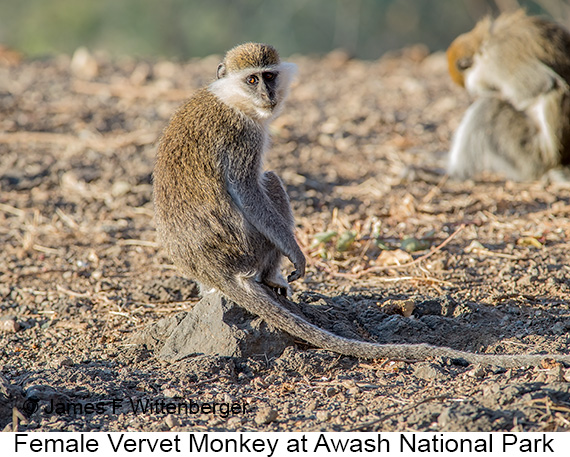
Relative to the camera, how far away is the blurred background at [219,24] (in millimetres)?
22219

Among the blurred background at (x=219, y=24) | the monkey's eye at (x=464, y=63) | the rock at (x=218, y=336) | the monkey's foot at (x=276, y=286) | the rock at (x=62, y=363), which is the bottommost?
the rock at (x=62, y=363)

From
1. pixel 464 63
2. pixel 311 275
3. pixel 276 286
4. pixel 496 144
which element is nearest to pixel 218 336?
pixel 276 286

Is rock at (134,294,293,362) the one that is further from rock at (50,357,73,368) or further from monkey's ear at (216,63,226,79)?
monkey's ear at (216,63,226,79)

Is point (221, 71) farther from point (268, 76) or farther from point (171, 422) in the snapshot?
point (171, 422)

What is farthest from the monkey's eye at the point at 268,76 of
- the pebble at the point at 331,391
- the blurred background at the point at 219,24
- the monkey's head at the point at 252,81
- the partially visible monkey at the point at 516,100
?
the blurred background at the point at 219,24

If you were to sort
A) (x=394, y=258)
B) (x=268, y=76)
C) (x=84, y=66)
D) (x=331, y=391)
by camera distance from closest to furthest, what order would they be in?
(x=331, y=391)
(x=268, y=76)
(x=394, y=258)
(x=84, y=66)

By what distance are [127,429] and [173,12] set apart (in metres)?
21.3

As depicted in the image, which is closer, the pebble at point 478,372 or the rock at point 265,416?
the rock at point 265,416

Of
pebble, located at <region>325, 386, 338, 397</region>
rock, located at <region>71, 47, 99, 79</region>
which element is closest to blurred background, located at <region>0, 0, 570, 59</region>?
rock, located at <region>71, 47, 99, 79</region>

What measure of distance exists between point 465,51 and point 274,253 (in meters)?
4.70

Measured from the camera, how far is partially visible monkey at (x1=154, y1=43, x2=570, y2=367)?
424 centimetres

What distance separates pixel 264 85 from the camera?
4.56 m

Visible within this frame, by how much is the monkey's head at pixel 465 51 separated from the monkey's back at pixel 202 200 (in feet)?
14.8

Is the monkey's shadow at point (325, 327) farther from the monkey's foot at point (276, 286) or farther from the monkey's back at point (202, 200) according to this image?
the monkey's back at point (202, 200)
